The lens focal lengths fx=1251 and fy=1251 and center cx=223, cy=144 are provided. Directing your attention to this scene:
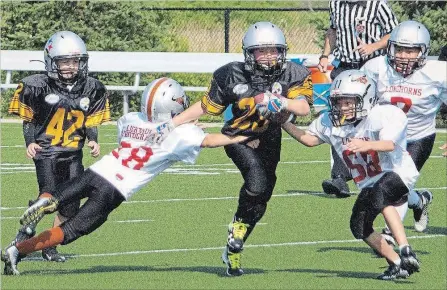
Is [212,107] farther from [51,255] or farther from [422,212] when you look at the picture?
[422,212]

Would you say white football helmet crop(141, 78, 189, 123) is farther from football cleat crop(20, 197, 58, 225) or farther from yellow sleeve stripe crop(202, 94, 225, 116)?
football cleat crop(20, 197, 58, 225)

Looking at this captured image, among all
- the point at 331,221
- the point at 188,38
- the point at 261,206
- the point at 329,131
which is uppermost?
the point at 329,131

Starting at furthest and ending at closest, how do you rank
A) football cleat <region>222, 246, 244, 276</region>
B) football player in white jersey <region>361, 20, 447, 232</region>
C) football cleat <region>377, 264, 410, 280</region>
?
football player in white jersey <region>361, 20, 447, 232</region>, football cleat <region>222, 246, 244, 276</region>, football cleat <region>377, 264, 410, 280</region>

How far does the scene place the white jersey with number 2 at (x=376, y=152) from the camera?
321 inches

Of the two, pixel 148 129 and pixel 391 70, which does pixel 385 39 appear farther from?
pixel 148 129

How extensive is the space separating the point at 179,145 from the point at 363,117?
4.01ft

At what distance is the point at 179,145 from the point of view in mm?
8125

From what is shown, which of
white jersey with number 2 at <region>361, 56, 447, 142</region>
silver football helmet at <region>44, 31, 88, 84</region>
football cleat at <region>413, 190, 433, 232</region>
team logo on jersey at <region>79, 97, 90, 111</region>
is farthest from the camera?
football cleat at <region>413, 190, 433, 232</region>

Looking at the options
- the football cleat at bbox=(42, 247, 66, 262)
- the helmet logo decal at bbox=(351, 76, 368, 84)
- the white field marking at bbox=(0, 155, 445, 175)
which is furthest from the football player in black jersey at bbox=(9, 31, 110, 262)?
the white field marking at bbox=(0, 155, 445, 175)

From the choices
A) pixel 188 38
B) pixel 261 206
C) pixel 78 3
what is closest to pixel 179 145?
pixel 261 206

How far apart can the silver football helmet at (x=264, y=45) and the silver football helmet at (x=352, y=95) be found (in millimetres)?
431

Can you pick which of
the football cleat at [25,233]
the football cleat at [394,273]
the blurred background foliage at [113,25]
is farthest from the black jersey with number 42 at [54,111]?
the blurred background foliage at [113,25]

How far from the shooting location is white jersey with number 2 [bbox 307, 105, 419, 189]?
8.16 m

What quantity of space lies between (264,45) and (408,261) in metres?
1.75
